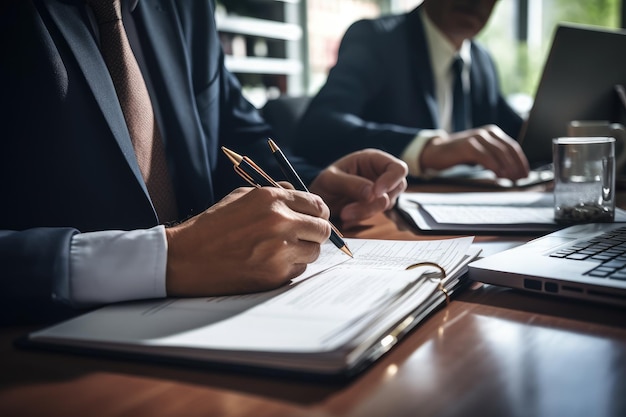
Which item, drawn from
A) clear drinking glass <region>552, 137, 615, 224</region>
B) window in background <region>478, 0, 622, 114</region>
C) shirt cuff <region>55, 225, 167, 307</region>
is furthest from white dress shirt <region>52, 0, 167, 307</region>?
window in background <region>478, 0, 622, 114</region>

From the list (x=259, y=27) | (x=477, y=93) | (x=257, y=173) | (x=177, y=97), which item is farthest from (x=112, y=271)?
(x=259, y=27)

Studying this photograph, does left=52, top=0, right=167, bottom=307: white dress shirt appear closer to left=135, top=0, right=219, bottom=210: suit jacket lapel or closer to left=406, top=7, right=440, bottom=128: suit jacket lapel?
left=135, top=0, right=219, bottom=210: suit jacket lapel

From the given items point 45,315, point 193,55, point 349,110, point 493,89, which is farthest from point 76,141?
point 493,89

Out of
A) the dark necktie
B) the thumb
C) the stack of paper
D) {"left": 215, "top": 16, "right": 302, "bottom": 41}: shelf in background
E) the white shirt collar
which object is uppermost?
{"left": 215, "top": 16, "right": 302, "bottom": 41}: shelf in background

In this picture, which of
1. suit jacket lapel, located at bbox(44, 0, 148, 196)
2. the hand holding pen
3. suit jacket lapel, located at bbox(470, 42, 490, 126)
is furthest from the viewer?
suit jacket lapel, located at bbox(470, 42, 490, 126)

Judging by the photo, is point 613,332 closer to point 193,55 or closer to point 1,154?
point 1,154

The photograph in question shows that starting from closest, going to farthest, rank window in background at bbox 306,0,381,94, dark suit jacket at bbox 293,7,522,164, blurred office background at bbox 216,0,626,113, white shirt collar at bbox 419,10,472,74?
1. dark suit jacket at bbox 293,7,522,164
2. white shirt collar at bbox 419,10,472,74
3. blurred office background at bbox 216,0,626,113
4. window in background at bbox 306,0,381,94

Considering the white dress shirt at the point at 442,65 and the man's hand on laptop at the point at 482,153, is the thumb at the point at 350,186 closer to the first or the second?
the man's hand on laptop at the point at 482,153

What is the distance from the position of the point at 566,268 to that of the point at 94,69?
70 centimetres

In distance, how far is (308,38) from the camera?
4789 millimetres

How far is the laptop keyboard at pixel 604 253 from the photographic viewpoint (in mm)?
578

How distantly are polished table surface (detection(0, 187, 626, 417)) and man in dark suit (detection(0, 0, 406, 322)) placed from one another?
0.12 meters

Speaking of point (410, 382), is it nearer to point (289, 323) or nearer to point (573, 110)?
point (289, 323)

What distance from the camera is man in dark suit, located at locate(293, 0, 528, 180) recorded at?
1.67 m
